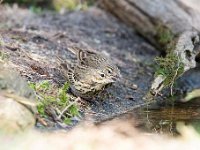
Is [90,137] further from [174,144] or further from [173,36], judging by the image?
[173,36]

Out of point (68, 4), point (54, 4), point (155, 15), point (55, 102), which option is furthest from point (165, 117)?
point (54, 4)

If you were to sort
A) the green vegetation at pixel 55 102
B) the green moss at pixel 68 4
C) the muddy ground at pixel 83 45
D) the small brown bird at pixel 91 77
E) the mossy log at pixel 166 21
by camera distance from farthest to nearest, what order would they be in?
the green moss at pixel 68 4
the mossy log at pixel 166 21
the muddy ground at pixel 83 45
the small brown bird at pixel 91 77
the green vegetation at pixel 55 102

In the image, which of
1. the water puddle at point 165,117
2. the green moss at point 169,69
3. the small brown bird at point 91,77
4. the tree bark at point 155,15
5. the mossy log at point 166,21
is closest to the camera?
the water puddle at point 165,117

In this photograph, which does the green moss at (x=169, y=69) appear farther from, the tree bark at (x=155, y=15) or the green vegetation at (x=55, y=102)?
the tree bark at (x=155, y=15)

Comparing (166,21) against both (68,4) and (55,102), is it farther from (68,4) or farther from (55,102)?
(55,102)

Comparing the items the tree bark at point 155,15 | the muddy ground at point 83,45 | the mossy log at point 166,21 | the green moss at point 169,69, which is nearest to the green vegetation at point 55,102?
the muddy ground at point 83,45
